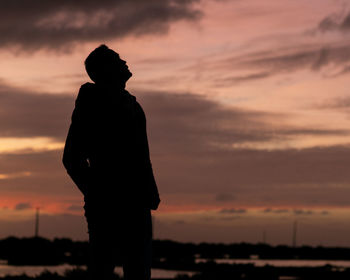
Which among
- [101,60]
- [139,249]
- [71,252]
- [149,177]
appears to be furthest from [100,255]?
[71,252]

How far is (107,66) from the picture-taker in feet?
19.8

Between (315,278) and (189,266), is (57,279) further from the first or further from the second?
(189,266)

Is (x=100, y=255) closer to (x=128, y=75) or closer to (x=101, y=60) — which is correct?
(x=128, y=75)

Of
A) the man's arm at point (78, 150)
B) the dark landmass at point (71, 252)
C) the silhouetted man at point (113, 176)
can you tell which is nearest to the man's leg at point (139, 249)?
the silhouetted man at point (113, 176)

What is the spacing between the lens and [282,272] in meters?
39.6

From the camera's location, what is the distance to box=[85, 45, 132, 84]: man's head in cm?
603

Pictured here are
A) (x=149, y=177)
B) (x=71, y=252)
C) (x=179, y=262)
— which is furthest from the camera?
(x=71, y=252)

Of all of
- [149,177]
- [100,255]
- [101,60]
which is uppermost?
[101,60]

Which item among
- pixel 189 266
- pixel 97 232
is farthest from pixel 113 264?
pixel 189 266

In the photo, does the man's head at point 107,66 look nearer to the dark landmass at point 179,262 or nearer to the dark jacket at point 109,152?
the dark jacket at point 109,152

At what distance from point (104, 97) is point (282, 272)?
35.2 m

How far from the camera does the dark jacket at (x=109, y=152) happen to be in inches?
228

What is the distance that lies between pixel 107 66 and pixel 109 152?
0.74 metres

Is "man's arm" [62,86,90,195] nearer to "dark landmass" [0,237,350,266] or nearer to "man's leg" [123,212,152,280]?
"man's leg" [123,212,152,280]
